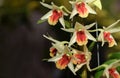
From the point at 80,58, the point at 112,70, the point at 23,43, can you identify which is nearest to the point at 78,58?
the point at 80,58

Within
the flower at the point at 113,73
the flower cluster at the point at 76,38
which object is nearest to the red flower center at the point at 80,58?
the flower cluster at the point at 76,38

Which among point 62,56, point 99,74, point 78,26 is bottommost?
point 99,74

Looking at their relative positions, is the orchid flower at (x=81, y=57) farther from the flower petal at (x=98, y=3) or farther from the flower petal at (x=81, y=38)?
the flower petal at (x=98, y=3)

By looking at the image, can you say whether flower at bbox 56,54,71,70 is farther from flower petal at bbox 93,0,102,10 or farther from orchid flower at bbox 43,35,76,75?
flower petal at bbox 93,0,102,10

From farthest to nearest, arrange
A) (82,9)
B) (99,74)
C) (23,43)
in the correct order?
(23,43) → (99,74) → (82,9)

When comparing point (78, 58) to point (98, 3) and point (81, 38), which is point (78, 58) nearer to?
point (81, 38)

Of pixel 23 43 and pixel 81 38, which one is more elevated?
pixel 81 38

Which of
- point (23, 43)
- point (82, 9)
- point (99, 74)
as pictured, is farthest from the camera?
point (23, 43)
